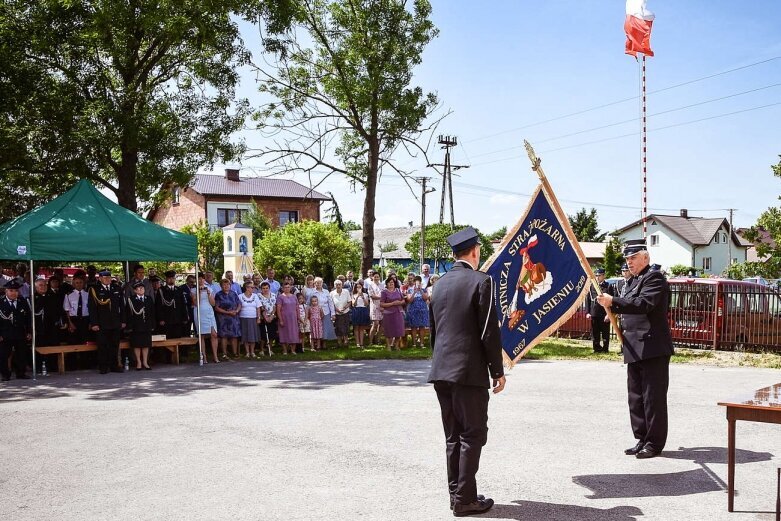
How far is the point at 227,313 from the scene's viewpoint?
1507cm

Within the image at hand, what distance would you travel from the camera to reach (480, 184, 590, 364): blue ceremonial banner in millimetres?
6750

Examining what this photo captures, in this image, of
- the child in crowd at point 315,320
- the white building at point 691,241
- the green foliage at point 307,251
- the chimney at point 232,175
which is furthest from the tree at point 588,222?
the child in crowd at point 315,320

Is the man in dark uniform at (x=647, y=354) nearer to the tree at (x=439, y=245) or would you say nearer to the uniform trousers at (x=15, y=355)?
the uniform trousers at (x=15, y=355)

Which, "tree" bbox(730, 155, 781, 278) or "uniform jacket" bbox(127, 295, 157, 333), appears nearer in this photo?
"uniform jacket" bbox(127, 295, 157, 333)

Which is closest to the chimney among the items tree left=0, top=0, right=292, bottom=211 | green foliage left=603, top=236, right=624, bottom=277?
green foliage left=603, top=236, right=624, bottom=277

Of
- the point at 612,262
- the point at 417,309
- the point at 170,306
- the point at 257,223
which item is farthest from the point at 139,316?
the point at 612,262

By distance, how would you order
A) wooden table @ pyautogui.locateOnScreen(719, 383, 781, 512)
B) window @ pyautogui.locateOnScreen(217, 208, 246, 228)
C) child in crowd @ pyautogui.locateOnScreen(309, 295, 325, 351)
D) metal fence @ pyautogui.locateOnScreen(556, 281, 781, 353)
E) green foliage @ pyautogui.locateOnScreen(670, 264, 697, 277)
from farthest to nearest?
window @ pyautogui.locateOnScreen(217, 208, 246, 228) → green foliage @ pyautogui.locateOnScreen(670, 264, 697, 277) → child in crowd @ pyautogui.locateOnScreen(309, 295, 325, 351) → metal fence @ pyautogui.locateOnScreen(556, 281, 781, 353) → wooden table @ pyautogui.locateOnScreen(719, 383, 781, 512)

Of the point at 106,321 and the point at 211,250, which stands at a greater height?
the point at 211,250

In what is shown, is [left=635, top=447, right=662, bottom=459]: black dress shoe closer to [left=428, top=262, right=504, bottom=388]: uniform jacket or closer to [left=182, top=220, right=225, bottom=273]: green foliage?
[left=428, top=262, right=504, bottom=388]: uniform jacket

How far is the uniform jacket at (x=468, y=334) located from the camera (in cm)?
524

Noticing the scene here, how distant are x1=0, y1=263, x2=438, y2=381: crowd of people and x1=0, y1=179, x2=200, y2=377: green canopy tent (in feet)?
2.40

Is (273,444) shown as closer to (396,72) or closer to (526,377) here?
(526,377)

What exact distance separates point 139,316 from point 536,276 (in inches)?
371

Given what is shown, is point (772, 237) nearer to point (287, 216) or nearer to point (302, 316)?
point (302, 316)
